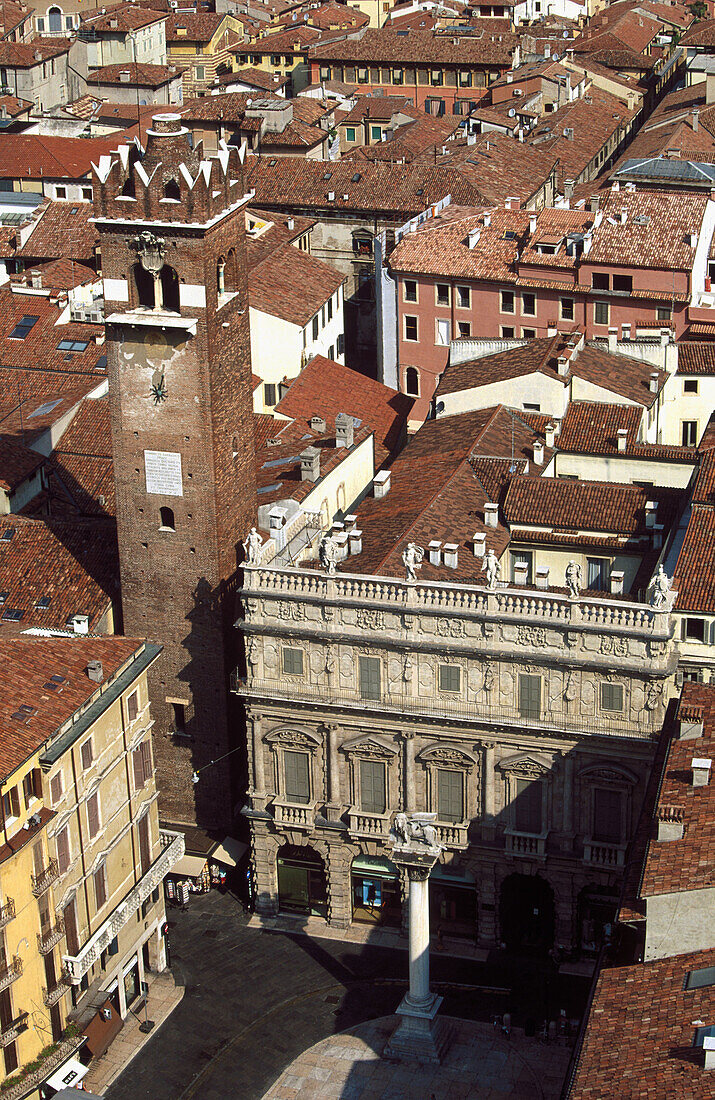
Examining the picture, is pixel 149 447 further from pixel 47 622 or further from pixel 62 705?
pixel 62 705

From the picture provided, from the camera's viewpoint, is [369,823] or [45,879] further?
[369,823]

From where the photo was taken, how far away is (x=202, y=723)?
238 feet

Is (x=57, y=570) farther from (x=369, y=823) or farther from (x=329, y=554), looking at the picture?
(x=369, y=823)

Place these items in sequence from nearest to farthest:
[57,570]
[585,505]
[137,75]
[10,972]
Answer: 1. [10,972]
2. [585,505]
3. [57,570]
4. [137,75]

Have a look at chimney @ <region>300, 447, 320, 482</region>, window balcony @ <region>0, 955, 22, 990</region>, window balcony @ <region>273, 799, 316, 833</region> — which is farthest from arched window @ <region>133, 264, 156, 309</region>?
window balcony @ <region>0, 955, 22, 990</region>

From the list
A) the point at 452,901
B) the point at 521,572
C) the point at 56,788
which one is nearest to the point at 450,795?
the point at 452,901

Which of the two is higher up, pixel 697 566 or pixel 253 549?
pixel 253 549

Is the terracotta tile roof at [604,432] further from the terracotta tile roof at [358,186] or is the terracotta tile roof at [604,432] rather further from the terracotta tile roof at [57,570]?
the terracotta tile roof at [358,186]

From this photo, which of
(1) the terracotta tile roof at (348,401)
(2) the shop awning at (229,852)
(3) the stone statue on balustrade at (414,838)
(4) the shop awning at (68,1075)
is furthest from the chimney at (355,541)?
(4) the shop awning at (68,1075)

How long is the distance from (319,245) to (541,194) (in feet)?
54.5

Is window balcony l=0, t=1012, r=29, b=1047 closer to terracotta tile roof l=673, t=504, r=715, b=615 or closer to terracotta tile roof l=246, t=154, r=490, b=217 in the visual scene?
terracotta tile roof l=673, t=504, r=715, b=615

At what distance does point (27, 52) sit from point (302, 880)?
12265 centimetres

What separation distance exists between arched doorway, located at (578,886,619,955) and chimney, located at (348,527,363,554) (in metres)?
15.2

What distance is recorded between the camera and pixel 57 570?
242 ft
